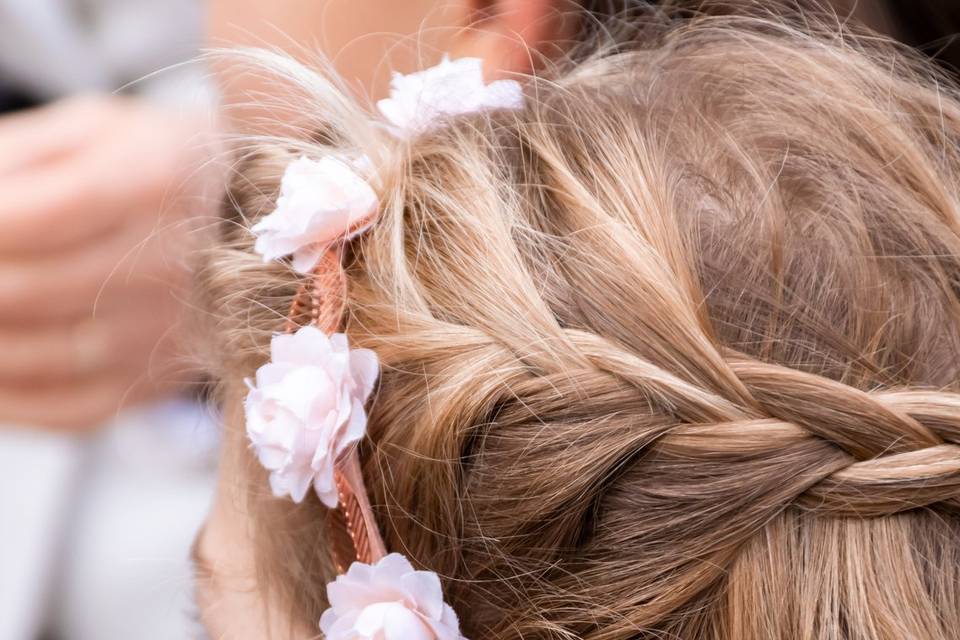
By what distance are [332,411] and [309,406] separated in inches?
0.5

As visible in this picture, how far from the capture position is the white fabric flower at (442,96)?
1.89 ft

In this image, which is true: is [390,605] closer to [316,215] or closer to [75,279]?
[316,215]

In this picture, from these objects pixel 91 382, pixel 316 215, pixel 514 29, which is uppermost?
pixel 514 29

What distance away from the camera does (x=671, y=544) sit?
0.45m

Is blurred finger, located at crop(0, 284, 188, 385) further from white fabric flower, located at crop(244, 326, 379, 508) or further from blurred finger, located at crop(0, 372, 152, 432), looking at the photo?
white fabric flower, located at crop(244, 326, 379, 508)

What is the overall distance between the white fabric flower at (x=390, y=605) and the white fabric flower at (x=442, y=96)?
10.4 inches

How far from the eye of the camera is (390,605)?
47cm

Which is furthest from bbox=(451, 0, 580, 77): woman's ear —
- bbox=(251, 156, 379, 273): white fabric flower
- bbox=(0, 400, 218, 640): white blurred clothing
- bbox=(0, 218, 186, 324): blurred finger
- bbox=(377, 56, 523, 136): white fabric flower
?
bbox=(0, 400, 218, 640): white blurred clothing

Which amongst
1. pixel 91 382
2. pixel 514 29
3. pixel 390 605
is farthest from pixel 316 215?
pixel 91 382

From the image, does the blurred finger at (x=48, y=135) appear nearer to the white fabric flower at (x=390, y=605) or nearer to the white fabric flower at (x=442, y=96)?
the white fabric flower at (x=442, y=96)

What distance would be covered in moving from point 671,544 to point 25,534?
3.01 feet

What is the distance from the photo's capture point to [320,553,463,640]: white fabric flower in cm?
46

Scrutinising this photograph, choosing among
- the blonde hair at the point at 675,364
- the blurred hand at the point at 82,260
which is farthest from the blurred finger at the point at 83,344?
the blonde hair at the point at 675,364

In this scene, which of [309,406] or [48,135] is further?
[48,135]
